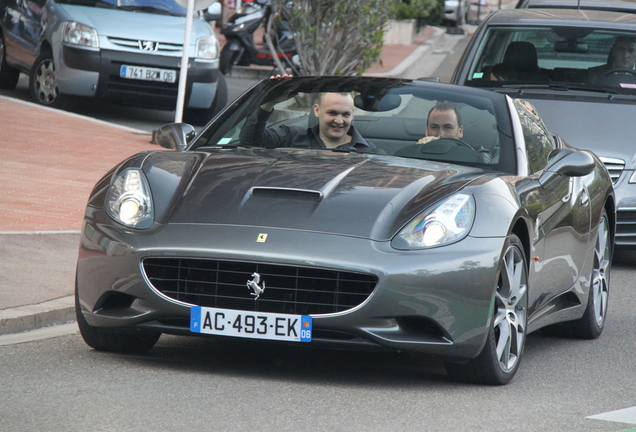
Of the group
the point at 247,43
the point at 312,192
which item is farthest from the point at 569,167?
the point at 247,43

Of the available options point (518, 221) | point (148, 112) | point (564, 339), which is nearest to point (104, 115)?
point (148, 112)

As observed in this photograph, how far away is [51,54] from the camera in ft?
50.2

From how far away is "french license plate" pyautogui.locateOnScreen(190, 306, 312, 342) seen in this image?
515 cm

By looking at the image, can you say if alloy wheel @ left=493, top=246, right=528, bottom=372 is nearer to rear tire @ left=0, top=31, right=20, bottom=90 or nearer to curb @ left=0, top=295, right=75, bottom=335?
curb @ left=0, top=295, right=75, bottom=335

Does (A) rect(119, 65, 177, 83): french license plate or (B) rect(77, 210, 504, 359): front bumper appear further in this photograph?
(A) rect(119, 65, 177, 83): french license plate

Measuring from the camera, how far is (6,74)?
56.8 feet

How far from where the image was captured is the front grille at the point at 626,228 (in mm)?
9086

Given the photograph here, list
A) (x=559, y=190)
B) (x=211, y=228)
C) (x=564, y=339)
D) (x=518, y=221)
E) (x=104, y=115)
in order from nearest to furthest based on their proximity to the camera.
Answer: (x=211, y=228) < (x=518, y=221) < (x=559, y=190) < (x=564, y=339) < (x=104, y=115)

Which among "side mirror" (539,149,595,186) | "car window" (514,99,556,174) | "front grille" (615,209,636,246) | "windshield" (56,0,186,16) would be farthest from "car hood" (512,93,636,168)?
"windshield" (56,0,186,16)

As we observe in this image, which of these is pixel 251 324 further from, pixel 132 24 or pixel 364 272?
pixel 132 24

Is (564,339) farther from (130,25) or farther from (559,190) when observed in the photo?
(130,25)

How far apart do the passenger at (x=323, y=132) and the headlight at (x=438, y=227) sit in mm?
1101

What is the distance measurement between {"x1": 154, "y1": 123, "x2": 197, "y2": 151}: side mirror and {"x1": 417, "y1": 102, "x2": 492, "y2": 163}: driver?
119 centimetres

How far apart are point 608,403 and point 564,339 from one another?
1653 millimetres
